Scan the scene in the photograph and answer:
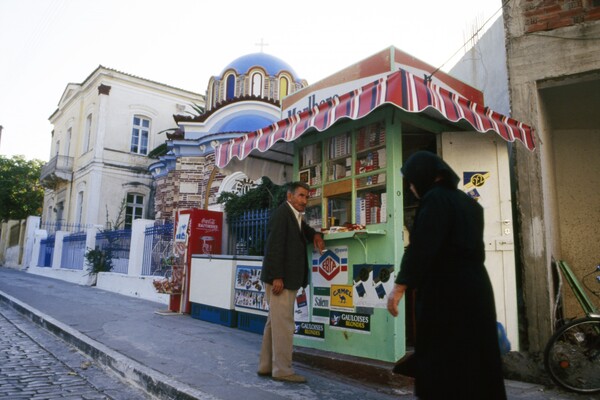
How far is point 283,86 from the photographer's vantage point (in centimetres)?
1995

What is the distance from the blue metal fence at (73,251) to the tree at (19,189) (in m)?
20.0

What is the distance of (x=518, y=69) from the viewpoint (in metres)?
5.80

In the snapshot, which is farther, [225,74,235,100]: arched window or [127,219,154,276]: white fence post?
[225,74,235,100]: arched window

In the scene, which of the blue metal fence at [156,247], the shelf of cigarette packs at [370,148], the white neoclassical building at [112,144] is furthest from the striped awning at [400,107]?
the white neoclassical building at [112,144]

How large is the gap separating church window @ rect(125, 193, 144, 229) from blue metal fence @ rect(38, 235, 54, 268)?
13.4 feet

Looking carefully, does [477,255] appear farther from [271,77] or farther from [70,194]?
[70,194]

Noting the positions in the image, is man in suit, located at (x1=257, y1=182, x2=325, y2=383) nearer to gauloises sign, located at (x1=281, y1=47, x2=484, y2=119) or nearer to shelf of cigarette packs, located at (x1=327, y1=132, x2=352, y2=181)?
shelf of cigarette packs, located at (x1=327, y1=132, x2=352, y2=181)

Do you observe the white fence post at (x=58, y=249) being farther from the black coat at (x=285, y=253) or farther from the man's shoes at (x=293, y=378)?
the man's shoes at (x=293, y=378)

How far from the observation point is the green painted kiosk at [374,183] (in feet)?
14.6

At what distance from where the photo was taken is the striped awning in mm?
4055

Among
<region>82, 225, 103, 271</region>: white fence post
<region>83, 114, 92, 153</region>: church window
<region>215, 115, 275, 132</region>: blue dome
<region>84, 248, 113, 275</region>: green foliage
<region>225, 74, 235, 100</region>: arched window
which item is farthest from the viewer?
<region>83, 114, 92, 153</region>: church window

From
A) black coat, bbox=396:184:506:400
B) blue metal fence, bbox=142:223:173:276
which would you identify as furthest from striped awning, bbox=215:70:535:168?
blue metal fence, bbox=142:223:173:276

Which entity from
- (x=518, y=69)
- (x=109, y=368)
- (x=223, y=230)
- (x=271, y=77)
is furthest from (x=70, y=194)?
(x=518, y=69)

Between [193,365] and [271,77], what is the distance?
16534 millimetres
